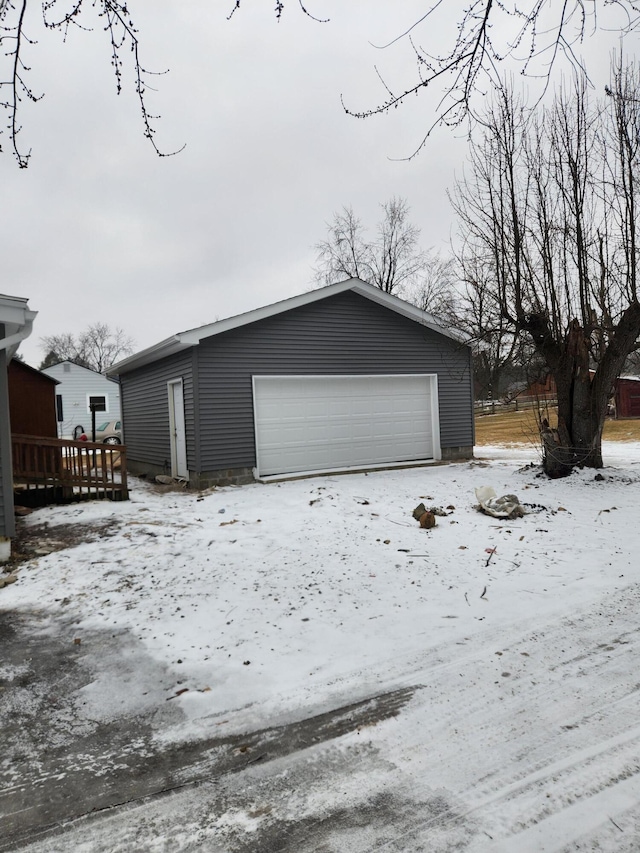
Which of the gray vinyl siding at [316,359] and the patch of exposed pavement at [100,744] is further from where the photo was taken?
the gray vinyl siding at [316,359]

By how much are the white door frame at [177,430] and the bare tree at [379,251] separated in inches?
911

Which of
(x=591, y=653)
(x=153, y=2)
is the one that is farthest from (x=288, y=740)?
(x=153, y=2)

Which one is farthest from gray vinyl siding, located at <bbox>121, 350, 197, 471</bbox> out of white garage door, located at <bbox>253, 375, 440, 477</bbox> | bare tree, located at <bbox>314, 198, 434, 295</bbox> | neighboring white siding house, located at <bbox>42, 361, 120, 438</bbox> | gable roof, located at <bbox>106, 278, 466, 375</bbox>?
bare tree, located at <bbox>314, 198, 434, 295</bbox>

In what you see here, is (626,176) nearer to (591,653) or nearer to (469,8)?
(469,8)

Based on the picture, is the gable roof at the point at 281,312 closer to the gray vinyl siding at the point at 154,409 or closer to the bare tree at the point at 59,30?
the gray vinyl siding at the point at 154,409

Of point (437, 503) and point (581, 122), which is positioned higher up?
point (581, 122)

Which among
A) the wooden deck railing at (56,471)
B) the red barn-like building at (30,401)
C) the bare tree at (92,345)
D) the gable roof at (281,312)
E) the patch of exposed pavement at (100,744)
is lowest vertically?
the patch of exposed pavement at (100,744)

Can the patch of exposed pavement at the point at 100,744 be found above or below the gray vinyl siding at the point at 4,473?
below

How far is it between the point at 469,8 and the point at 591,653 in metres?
3.71

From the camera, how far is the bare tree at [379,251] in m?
32.5

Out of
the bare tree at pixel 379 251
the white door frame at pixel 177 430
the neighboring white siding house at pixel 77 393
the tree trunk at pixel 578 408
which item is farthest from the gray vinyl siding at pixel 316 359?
the bare tree at pixel 379 251

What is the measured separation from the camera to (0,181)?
332 centimetres

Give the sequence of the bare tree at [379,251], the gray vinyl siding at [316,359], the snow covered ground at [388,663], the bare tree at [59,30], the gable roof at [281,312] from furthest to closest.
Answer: the bare tree at [379,251] < the gray vinyl siding at [316,359] < the gable roof at [281,312] < the bare tree at [59,30] < the snow covered ground at [388,663]

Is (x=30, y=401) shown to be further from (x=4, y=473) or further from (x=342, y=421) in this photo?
(x=4, y=473)
